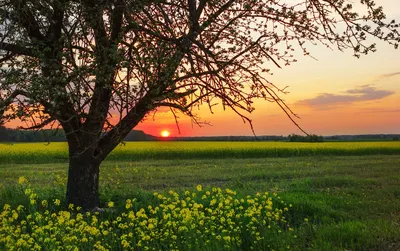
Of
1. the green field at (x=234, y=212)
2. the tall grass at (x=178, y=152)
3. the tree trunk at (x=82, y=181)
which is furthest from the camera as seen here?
the tall grass at (x=178, y=152)

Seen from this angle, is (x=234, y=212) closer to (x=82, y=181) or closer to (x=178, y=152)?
(x=82, y=181)

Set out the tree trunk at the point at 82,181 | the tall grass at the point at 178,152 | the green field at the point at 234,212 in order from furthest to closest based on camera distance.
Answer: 1. the tall grass at the point at 178,152
2. the tree trunk at the point at 82,181
3. the green field at the point at 234,212

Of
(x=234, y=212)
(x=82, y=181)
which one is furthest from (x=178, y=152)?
(x=234, y=212)

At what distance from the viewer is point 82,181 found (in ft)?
31.5

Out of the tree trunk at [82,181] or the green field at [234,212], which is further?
the tree trunk at [82,181]

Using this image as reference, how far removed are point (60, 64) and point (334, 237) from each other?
573 centimetres

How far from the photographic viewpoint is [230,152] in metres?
33.6

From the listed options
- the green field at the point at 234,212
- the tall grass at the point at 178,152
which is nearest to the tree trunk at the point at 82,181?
the green field at the point at 234,212

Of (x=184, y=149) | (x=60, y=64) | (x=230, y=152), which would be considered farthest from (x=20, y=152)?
(x=60, y=64)

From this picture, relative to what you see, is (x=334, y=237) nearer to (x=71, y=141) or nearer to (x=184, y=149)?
(x=71, y=141)

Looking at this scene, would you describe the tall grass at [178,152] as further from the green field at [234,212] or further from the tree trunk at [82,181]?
the tree trunk at [82,181]

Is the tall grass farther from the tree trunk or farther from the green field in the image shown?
the tree trunk

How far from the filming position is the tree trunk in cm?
956

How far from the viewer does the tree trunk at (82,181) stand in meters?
9.56
